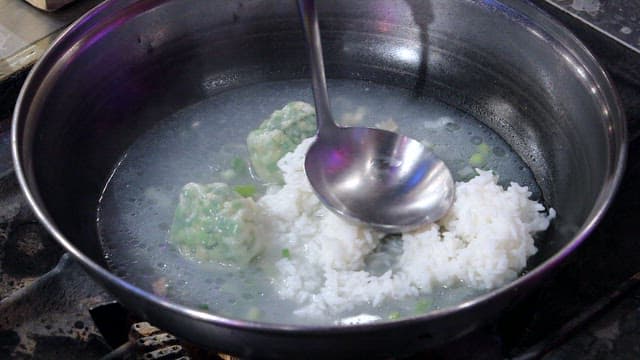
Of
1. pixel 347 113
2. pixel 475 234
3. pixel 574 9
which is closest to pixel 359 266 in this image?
pixel 475 234

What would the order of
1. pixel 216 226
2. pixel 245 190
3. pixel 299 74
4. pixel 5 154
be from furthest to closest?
pixel 299 74 < pixel 5 154 < pixel 245 190 < pixel 216 226

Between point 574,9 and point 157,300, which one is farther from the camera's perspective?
point 574,9

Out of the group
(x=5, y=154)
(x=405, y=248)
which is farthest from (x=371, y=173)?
(x=5, y=154)

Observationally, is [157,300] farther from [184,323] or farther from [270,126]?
[270,126]

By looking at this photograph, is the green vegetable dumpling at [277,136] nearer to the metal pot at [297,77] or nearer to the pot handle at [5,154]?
the metal pot at [297,77]

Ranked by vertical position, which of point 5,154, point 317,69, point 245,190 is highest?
point 317,69

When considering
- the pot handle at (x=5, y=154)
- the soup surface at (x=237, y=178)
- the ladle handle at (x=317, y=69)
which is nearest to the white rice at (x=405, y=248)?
the soup surface at (x=237, y=178)

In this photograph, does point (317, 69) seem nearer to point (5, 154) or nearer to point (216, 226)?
point (216, 226)
